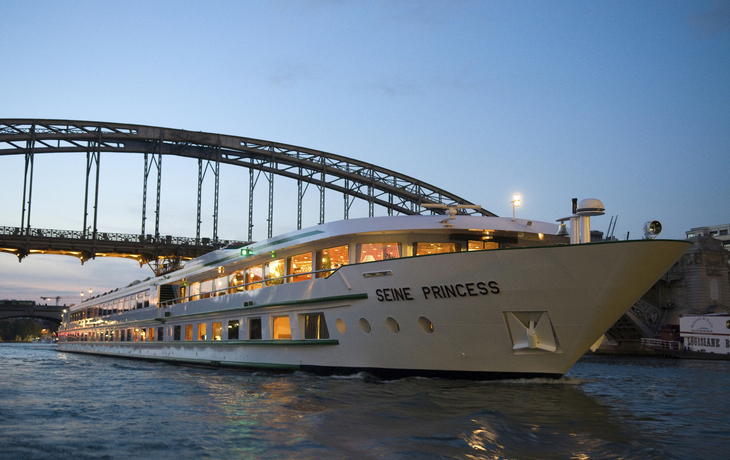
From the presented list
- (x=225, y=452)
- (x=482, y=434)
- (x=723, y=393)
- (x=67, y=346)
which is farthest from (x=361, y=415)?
(x=67, y=346)

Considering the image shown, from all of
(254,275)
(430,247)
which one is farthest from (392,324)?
(254,275)

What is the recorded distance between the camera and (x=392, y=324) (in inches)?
598

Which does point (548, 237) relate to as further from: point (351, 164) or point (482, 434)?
point (351, 164)

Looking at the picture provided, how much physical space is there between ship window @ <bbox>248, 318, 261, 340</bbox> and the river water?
346cm

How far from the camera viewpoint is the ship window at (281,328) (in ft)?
63.6

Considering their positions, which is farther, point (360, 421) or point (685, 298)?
point (685, 298)

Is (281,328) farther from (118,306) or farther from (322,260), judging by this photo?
(118,306)

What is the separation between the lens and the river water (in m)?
8.17

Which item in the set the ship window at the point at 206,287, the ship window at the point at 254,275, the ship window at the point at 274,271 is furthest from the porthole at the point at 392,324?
the ship window at the point at 206,287

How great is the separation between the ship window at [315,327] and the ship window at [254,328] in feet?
9.66

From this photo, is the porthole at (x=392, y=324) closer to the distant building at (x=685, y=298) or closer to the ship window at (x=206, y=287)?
the ship window at (x=206, y=287)

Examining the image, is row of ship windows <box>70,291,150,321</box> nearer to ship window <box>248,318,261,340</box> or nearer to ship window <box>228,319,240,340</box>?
ship window <box>228,319,240,340</box>

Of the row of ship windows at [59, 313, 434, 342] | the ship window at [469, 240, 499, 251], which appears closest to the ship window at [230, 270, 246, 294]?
the row of ship windows at [59, 313, 434, 342]

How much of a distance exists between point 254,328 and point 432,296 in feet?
27.9
